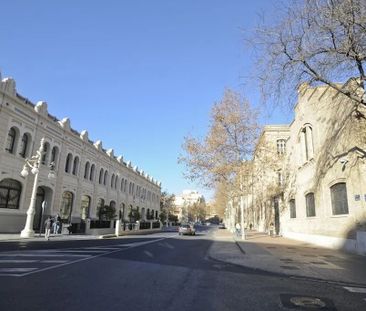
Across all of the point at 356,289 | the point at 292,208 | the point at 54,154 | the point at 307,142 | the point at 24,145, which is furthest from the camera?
the point at 54,154

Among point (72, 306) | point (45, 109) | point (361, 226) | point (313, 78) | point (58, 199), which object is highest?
point (45, 109)

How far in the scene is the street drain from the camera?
6.72m

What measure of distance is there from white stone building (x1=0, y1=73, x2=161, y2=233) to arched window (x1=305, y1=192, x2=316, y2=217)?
2144 cm

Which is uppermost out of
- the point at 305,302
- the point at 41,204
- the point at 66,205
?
the point at 66,205

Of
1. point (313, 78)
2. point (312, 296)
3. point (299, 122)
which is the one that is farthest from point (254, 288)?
point (299, 122)

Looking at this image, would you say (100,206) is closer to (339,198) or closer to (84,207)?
(84,207)

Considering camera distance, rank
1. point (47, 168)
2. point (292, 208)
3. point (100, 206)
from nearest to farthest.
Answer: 1. point (292, 208)
2. point (47, 168)
3. point (100, 206)

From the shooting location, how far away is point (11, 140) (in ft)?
92.2

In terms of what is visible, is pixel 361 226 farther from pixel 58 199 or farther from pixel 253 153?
pixel 58 199

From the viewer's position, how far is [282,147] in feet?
157

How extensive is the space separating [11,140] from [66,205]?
11.1 metres

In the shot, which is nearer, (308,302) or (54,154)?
(308,302)

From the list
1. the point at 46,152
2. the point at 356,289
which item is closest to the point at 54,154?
the point at 46,152

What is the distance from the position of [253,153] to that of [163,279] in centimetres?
2605
